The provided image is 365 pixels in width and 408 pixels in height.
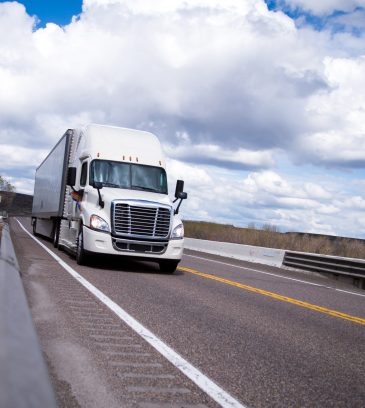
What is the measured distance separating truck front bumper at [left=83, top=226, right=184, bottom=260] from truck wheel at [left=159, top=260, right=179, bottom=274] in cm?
21

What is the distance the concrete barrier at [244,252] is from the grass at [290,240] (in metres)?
3.22

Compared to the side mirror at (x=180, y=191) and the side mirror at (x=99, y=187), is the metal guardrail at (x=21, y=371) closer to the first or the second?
the side mirror at (x=99, y=187)

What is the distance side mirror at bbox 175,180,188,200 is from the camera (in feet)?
49.0

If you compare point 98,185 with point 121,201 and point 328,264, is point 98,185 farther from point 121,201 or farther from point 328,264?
point 328,264

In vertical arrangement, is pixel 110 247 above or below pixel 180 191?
below

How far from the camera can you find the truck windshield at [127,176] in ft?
→ 48.4

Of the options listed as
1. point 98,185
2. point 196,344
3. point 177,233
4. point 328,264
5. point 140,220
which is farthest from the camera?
point 328,264

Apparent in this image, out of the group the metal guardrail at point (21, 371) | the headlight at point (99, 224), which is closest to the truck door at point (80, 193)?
the headlight at point (99, 224)

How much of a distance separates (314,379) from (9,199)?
3536 inches

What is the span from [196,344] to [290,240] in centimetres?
2350

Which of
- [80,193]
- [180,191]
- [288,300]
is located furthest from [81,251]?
[288,300]

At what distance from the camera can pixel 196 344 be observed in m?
6.21

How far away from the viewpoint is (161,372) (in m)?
4.98

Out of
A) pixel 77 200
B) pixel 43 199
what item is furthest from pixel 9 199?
pixel 77 200
